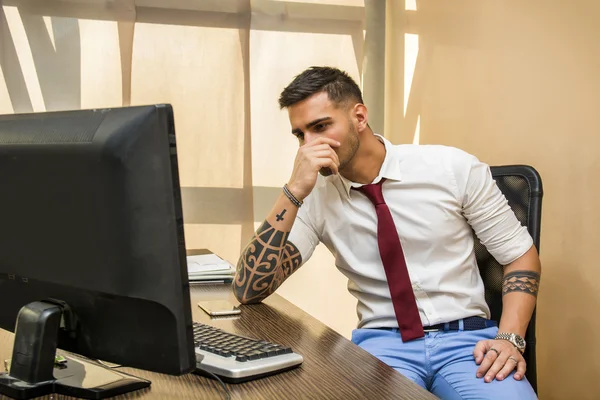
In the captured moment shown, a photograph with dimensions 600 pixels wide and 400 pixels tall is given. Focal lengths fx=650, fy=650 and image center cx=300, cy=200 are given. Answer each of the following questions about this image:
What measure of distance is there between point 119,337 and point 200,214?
2044mm

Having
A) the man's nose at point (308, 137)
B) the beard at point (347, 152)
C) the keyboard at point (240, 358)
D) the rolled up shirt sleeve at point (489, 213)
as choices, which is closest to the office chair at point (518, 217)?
the rolled up shirt sleeve at point (489, 213)

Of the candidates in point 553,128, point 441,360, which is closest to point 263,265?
point 441,360

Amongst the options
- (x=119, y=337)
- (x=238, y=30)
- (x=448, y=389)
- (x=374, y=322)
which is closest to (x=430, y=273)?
(x=374, y=322)

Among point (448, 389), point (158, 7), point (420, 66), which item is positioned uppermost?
point (158, 7)

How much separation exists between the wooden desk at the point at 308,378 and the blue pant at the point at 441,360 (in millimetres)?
292

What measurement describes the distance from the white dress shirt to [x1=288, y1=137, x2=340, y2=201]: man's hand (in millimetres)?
108

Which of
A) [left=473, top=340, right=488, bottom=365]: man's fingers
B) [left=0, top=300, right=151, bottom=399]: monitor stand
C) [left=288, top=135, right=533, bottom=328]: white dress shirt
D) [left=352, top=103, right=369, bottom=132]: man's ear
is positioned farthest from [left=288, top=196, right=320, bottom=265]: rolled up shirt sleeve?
[left=0, top=300, right=151, bottom=399]: monitor stand

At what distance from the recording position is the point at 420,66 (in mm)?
2857

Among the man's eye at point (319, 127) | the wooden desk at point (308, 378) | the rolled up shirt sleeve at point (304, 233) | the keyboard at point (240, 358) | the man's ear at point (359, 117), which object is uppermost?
the man's ear at point (359, 117)

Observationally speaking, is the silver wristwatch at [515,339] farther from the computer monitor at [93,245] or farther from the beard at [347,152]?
the computer monitor at [93,245]

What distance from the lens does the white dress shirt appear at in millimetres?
1657

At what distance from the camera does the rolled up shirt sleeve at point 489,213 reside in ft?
5.32

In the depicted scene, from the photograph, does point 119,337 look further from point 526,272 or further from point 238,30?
point 238,30

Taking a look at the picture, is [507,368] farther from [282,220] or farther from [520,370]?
[282,220]
